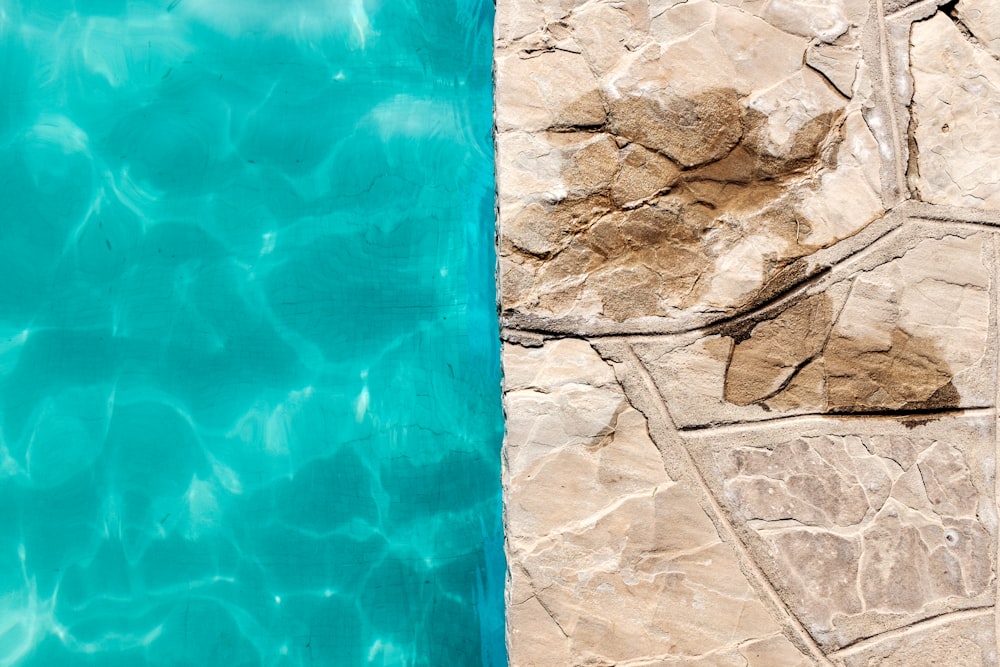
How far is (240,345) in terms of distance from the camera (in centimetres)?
289

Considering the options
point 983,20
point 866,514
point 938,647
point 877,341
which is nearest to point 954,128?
point 983,20

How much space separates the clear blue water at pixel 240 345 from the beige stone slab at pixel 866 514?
1028mm

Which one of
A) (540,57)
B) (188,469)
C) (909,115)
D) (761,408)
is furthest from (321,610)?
(909,115)

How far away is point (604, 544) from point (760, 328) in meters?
0.82

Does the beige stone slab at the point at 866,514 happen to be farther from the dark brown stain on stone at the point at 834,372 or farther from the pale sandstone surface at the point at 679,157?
the pale sandstone surface at the point at 679,157

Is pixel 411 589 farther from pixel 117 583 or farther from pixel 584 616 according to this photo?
pixel 117 583

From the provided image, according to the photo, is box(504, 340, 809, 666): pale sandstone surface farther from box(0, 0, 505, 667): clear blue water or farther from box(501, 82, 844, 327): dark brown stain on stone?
box(0, 0, 505, 667): clear blue water

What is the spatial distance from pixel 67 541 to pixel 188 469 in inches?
21.0

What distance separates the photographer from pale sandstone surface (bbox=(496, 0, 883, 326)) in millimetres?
2293

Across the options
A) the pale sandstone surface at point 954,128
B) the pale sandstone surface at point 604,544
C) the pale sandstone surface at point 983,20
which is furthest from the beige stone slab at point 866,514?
the pale sandstone surface at point 983,20

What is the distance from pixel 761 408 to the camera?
7.54ft

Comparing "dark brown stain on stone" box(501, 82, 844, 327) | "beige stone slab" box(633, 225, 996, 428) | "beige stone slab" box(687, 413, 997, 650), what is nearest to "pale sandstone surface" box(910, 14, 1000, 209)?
"beige stone slab" box(633, 225, 996, 428)

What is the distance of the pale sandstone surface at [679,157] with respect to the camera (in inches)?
90.3

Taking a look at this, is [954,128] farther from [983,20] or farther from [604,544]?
[604,544]
